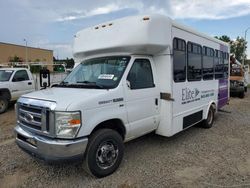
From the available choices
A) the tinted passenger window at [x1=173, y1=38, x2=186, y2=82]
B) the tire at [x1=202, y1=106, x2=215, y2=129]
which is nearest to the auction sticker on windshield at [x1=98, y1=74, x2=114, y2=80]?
the tinted passenger window at [x1=173, y1=38, x2=186, y2=82]

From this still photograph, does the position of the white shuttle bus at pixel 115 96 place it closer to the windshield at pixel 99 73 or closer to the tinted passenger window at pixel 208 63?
the windshield at pixel 99 73

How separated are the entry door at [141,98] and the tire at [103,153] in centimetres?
52

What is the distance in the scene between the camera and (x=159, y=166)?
16.1 ft

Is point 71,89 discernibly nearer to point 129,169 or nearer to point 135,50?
point 135,50

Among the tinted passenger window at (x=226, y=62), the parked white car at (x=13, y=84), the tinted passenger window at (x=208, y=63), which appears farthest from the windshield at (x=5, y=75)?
the tinted passenger window at (x=226, y=62)

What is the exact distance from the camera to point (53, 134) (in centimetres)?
379

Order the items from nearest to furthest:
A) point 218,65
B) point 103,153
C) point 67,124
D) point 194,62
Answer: point 67,124 < point 103,153 < point 194,62 < point 218,65

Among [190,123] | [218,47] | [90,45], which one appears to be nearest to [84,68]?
[90,45]

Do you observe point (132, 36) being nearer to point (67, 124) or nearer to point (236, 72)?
point (67, 124)

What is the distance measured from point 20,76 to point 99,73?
7.69m

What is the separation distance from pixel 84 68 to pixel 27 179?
8.24 ft

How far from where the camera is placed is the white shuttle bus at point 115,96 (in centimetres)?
386

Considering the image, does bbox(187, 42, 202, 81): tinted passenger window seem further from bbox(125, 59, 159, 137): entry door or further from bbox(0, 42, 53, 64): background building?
bbox(0, 42, 53, 64): background building

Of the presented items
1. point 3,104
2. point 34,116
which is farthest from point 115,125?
point 3,104
